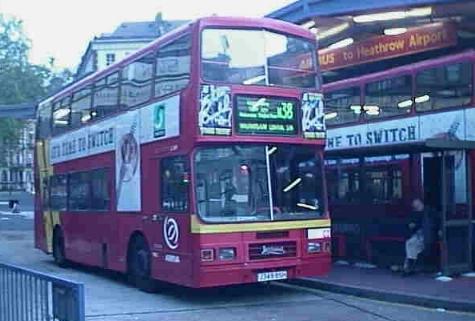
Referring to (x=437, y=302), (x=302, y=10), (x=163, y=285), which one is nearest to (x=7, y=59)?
(x=302, y=10)

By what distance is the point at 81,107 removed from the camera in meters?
17.2

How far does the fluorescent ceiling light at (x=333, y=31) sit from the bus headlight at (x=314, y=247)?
9053mm

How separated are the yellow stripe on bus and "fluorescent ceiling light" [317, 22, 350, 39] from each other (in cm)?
910

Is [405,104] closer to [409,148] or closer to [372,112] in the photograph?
[372,112]

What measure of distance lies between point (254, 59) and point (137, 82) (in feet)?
9.01

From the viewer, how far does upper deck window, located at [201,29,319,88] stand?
1162 centimetres

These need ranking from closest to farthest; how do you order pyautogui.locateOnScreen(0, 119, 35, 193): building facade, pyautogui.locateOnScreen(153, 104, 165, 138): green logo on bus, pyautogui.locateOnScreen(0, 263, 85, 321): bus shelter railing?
1. pyautogui.locateOnScreen(0, 263, 85, 321): bus shelter railing
2. pyautogui.locateOnScreen(153, 104, 165, 138): green logo on bus
3. pyautogui.locateOnScreen(0, 119, 35, 193): building facade

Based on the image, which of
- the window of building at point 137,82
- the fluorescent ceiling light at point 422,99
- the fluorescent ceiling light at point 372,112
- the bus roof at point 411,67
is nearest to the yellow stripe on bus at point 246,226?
the window of building at point 137,82

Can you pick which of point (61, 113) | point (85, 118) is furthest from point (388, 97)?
point (61, 113)

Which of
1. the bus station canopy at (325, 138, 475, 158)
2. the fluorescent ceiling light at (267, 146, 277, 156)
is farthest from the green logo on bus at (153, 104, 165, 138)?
the bus station canopy at (325, 138, 475, 158)

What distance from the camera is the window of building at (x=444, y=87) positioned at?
14.4m

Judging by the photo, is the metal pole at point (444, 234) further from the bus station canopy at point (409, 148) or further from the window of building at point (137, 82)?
the window of building at point (137, 82)

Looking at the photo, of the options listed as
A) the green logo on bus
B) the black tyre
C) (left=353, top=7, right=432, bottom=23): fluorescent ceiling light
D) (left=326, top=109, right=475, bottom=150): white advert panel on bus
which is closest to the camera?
the green logo on bus

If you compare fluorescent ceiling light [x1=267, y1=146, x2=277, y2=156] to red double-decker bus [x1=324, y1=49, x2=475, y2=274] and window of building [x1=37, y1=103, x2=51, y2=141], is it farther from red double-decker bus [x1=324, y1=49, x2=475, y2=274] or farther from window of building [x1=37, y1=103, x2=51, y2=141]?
window of building [x1=37, y1=103, x2=51, y2=141]
